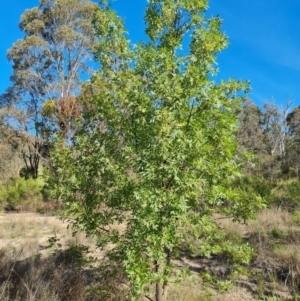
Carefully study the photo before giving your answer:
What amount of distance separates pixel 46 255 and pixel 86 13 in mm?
19706

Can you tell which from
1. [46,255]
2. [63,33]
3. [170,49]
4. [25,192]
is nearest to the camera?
[170,49]

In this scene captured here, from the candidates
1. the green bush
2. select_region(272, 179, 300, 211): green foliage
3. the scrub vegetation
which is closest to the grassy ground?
the scrub vegetation

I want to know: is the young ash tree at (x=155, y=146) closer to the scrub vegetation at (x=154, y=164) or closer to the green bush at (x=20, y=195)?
the scrub vegetation at (x=154, y=164)

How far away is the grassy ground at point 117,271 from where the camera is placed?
553cm

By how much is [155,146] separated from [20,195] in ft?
55.4

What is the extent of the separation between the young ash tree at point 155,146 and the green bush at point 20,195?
14.8m

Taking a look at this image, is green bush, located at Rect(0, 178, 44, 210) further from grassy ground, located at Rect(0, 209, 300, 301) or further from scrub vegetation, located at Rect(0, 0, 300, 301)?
scrub vegetation, located at Rect(0, 0, 300, 301)

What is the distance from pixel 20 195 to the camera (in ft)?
62.3

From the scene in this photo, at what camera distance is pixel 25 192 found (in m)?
19.0

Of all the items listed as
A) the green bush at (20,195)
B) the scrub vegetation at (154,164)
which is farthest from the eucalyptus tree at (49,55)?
the scrub vegetation at (154,164)

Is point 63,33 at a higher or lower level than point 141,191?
higher

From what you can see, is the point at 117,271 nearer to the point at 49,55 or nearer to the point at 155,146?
the point at 155,146

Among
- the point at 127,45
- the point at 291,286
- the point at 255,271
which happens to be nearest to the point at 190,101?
the point at 127,45

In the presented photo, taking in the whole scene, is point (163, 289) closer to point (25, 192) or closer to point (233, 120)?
point (233, 120)
